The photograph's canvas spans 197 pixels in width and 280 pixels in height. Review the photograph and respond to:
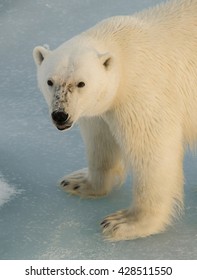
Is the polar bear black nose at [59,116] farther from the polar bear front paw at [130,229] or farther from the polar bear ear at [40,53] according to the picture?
the polar bear front paw at [130,229]

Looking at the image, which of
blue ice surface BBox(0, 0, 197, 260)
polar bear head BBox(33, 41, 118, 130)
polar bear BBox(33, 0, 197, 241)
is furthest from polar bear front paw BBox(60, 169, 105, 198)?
polar bear head BBox(33, 41, 118, 130)

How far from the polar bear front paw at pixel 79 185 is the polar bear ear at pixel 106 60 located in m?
1.03

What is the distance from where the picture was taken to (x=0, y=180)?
4570mm

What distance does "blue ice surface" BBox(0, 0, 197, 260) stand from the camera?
3836 millimetres

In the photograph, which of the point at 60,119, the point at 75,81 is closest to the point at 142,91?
the point at 75,81

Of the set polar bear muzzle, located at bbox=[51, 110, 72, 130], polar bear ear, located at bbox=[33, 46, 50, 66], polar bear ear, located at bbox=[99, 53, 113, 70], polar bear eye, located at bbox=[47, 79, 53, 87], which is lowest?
polar bear muzzle, located at bbox=[51, 110, 72, 130]

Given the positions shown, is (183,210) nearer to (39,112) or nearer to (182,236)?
(182,236)

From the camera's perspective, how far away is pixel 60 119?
136 inches

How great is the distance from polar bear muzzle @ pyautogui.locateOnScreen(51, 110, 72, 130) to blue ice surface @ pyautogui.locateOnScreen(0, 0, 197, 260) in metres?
0.73

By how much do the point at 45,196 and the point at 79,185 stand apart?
0.22m

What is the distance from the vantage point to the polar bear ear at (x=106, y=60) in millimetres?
3606

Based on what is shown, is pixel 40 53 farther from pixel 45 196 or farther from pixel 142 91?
pixel 45 196

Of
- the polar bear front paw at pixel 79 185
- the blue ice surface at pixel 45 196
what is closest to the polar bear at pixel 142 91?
the blue ice surface at pixel 45 196

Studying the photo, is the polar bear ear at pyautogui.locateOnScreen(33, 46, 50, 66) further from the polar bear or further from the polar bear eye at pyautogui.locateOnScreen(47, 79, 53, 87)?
the polar bear eye at pyautogui.locateOnScreen(47, 79, 53, 87)
